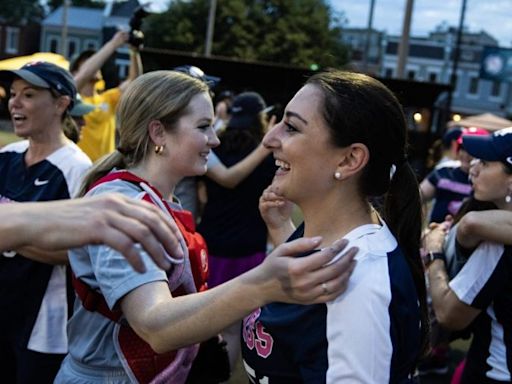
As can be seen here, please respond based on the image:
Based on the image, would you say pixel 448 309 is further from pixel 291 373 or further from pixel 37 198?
pixel 37 198

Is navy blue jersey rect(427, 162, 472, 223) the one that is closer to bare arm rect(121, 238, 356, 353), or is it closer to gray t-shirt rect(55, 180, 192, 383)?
gray t-shirt rect(55, 180, 192, 383)

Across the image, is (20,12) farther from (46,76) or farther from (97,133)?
(46,76)

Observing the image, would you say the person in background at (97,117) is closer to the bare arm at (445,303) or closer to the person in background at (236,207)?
the person in background at (236,207)

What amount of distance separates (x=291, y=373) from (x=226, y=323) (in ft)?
0.90

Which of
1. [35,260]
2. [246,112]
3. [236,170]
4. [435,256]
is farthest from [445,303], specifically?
[246,112]

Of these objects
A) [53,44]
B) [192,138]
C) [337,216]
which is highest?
[53,44]

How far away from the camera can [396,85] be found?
13.1 meters

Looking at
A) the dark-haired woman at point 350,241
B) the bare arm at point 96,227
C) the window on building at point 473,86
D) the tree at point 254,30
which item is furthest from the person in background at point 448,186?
the window on building at point 473,86

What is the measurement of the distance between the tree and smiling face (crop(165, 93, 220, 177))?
41715 millimetres

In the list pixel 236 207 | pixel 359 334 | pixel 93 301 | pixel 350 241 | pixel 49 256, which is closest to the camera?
pixel 359 334

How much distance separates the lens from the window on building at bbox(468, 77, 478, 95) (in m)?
71.1

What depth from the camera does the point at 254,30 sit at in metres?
44.5

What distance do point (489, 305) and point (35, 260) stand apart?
198 centimetres

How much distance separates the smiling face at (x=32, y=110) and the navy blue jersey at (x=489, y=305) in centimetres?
204
